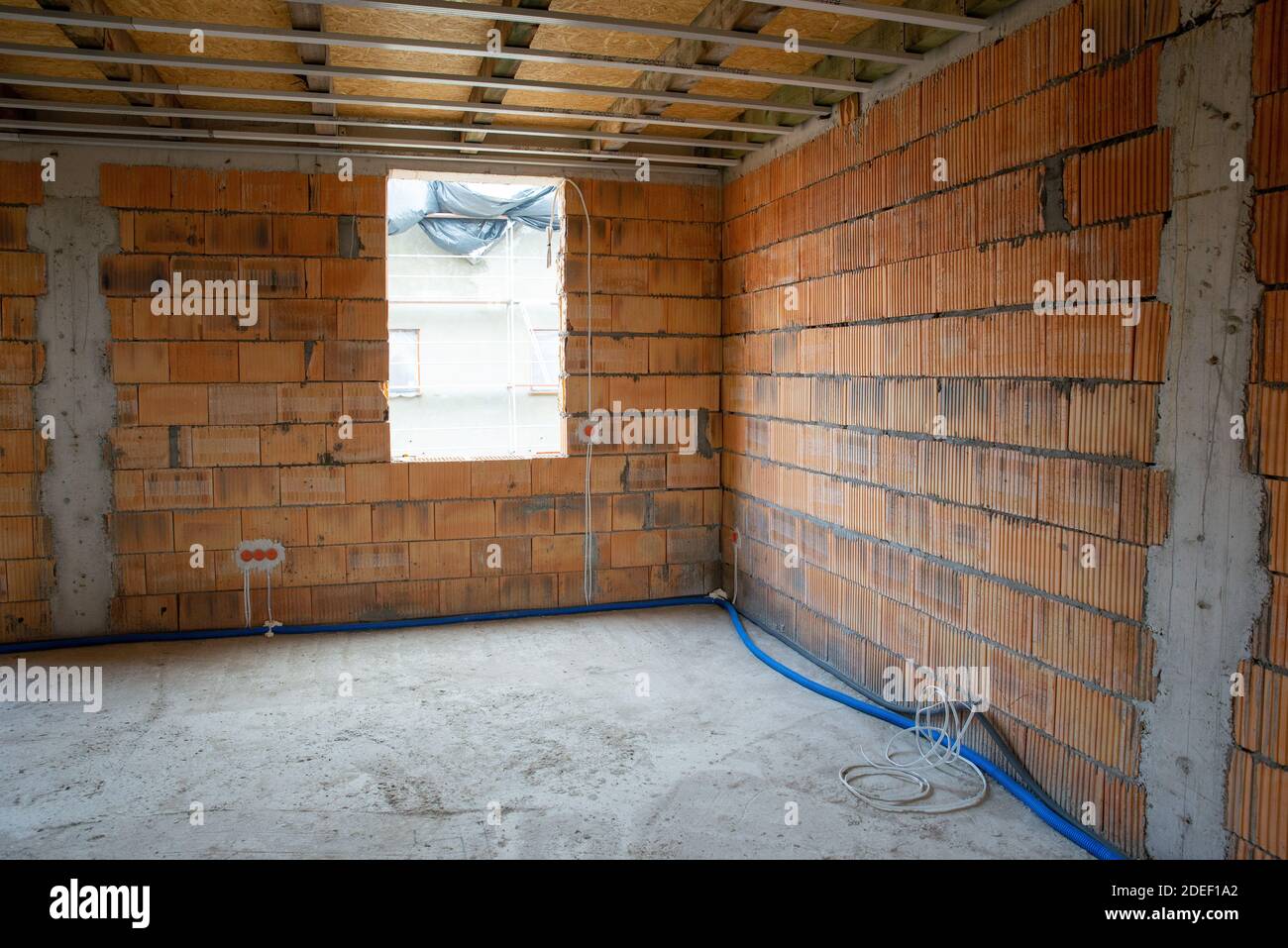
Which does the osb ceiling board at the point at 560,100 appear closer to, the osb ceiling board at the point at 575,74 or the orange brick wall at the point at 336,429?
the osb ceiling board at the point at 575,74

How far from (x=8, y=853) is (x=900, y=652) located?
341cm

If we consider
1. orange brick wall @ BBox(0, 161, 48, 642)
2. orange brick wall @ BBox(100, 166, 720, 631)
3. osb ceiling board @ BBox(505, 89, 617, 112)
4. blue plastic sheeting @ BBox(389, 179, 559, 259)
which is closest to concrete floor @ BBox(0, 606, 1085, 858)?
orange brick wall @ BBox(0, 161, 48, 642)

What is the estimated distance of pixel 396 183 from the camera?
9.38m

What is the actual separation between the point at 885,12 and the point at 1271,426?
189cm

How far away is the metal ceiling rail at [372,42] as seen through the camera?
3285 mm

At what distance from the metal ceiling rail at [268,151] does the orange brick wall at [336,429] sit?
138 millimetres

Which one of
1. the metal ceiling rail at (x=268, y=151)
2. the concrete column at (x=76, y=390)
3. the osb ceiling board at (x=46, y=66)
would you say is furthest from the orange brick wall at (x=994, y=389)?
the concrete column at (x=76, y=390)

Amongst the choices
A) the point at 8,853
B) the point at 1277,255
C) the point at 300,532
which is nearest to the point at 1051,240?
the point at 1277,255

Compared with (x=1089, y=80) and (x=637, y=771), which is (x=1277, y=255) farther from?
(x=637, y=771)

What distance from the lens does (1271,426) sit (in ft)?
7.87

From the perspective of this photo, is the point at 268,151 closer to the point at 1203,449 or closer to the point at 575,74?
the point at 575,74

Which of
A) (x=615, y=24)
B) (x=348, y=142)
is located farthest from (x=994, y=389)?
(x=348, y=142)

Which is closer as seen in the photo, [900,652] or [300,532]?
[900,652]

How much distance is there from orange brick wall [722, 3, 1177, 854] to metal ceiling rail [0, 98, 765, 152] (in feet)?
2.14
